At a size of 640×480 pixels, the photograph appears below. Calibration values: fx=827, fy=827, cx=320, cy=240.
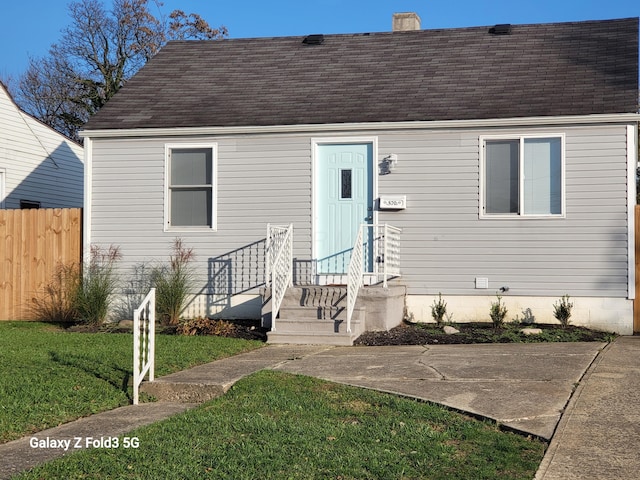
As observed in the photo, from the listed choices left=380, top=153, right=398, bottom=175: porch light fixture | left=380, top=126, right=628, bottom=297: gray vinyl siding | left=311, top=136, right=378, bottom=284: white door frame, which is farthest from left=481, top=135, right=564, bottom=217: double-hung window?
left=311, top=136, right=378, bottom=284: white door frame

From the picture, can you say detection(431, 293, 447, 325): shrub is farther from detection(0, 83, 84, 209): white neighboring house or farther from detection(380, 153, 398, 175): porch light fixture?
detection(0, 83, 84, 209): white neighboring house

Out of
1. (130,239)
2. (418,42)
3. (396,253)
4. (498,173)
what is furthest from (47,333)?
(418,42)

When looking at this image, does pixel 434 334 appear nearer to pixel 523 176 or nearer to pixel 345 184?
pixel 523 176

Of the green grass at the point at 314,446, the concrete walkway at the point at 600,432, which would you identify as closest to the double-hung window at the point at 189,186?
the green grass at the point at 314,446

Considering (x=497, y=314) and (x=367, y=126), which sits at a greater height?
(x=367, y=126)

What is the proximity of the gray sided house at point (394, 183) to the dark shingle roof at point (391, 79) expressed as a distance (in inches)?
1.7

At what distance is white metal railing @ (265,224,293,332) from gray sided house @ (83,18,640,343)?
0.16ft

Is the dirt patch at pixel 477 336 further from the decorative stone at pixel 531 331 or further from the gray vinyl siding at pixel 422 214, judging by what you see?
the gray vinyl siding at pixel 422 214

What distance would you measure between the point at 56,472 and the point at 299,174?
28.5 ft

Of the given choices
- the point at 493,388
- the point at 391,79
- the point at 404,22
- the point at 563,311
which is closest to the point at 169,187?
the point at 391,79

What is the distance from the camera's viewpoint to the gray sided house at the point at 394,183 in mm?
12086

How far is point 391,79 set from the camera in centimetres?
1395

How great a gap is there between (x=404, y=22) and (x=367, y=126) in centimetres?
439

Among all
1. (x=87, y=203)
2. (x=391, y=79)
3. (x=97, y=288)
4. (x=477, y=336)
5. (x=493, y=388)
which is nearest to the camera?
(x=493, y=388)
